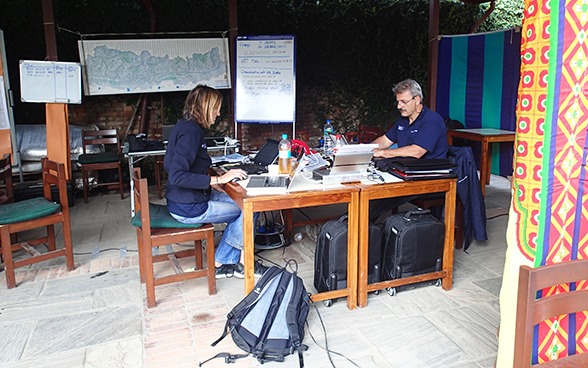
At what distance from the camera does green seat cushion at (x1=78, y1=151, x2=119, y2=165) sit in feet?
18.2

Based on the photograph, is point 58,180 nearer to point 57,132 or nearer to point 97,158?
point 97,158

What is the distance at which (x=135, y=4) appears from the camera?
620cm

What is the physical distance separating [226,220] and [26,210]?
1.40 m

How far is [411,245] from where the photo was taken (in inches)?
113

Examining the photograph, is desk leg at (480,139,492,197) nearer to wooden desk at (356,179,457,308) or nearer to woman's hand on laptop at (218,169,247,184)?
wooden desk at (356,179,457,308)

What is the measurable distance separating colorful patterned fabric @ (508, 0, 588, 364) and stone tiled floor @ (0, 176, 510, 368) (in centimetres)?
87

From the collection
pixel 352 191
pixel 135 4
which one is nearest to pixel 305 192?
pixel 352 191

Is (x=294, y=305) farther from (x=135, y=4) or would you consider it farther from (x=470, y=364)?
(x=135, y=4)

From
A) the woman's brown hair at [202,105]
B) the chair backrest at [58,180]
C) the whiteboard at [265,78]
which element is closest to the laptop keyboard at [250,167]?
the woman's brown hair at [202,105]

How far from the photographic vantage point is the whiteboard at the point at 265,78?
5.88 metres

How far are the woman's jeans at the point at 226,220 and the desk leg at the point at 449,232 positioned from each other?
1.29 metres

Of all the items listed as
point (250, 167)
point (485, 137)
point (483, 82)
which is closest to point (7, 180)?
point (250, 167)

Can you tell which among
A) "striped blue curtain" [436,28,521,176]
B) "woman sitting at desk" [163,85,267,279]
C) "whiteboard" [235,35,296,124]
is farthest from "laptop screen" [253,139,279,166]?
"striped blue curtain" [436,28,521,176]

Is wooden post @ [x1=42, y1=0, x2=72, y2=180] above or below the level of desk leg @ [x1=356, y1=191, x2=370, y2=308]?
above
